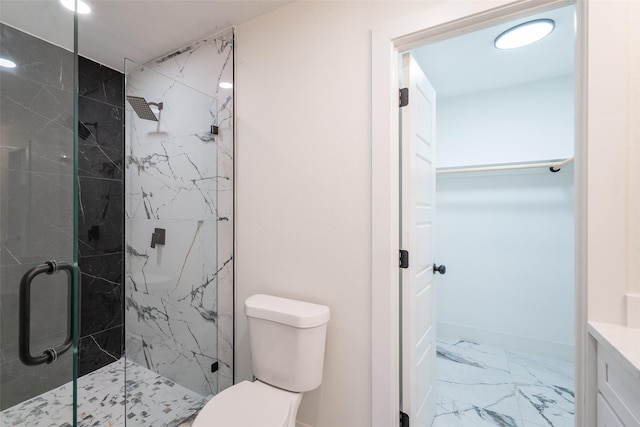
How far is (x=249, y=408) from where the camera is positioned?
1225mm

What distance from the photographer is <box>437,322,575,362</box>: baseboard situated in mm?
2428

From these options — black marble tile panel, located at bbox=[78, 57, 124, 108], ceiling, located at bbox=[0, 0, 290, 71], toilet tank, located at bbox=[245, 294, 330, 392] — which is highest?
ceiling, located at bbox=[0, 0, 290, 71]

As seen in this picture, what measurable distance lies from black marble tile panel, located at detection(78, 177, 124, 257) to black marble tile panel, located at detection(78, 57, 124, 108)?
64cm

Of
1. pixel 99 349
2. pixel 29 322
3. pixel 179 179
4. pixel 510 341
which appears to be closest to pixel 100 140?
pixel 179 179

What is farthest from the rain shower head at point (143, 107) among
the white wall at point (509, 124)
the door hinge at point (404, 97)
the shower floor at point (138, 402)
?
the white wall at point (509, 124)

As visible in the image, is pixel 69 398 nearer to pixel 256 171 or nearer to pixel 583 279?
pixel 256 171

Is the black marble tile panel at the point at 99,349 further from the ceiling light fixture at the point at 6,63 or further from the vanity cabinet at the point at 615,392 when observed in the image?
the vanity cabinet at the point at 615,392

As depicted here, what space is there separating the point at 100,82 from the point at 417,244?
260 centimetres

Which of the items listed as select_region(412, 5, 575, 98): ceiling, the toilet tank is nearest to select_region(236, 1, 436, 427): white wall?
the toilet tank

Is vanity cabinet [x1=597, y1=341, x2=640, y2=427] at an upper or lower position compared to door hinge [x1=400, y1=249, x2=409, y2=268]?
lower

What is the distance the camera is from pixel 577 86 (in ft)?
3.37

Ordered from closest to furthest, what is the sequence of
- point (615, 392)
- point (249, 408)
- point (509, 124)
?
1. point (615, 392)
2. point (249, 408)
3. point (509, 124)

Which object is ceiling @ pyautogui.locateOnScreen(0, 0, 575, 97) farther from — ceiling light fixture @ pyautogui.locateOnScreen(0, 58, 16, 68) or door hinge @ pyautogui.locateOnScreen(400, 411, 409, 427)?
door hinge @ pyautogui.locateOnScreen(400, 411, 409, 427)

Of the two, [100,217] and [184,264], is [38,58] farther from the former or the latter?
[100,217]
